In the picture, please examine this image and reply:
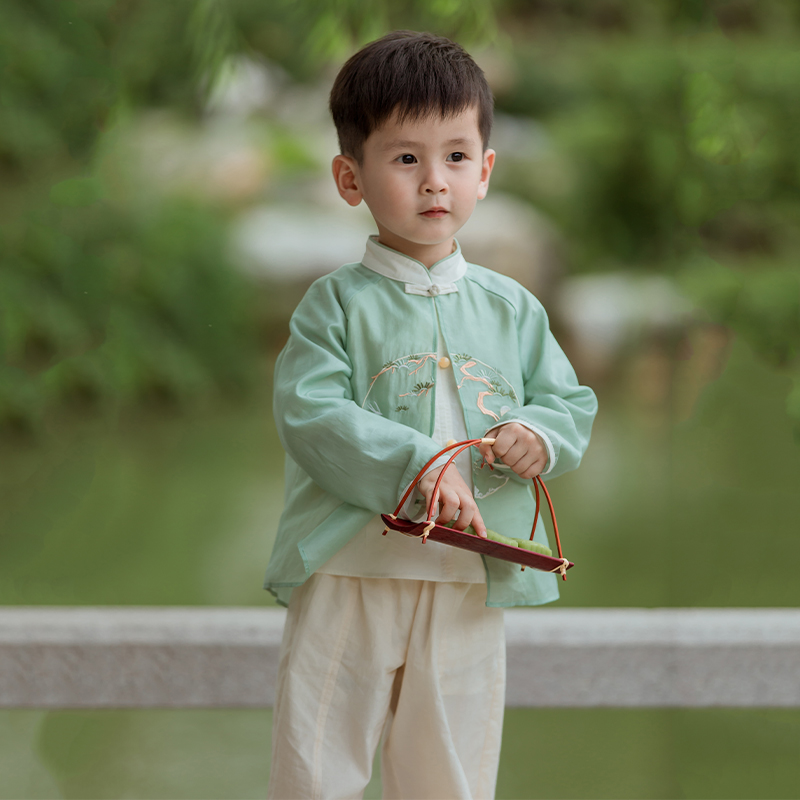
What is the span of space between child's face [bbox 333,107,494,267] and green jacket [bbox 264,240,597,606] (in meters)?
0.06

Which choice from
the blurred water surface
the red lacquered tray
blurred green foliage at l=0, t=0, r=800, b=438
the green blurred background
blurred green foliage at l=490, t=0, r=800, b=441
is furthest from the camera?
blurred green foliage at l=0, t=0, r=800, b=438

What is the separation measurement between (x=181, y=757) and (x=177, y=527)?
5.98 feet

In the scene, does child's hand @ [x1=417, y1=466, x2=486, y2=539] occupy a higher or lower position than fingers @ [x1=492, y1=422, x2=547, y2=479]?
lower

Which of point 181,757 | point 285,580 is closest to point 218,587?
point 181,757

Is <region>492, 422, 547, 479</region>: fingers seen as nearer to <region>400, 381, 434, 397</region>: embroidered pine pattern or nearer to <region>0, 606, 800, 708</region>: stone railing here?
<region>400, 381, 434, 397</region>: embroidered pine pattern

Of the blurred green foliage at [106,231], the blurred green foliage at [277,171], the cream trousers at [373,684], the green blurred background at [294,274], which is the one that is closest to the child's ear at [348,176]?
the cream trousers at [373,684]

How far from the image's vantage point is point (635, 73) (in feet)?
11.2

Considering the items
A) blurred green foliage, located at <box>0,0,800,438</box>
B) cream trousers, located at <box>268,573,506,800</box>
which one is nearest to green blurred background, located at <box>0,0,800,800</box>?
blurred green foliage, located at <box>0,0,800,438</box>

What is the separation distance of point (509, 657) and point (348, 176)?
76 centimetres

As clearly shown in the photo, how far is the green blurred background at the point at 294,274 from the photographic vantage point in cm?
265

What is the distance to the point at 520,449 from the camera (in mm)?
784

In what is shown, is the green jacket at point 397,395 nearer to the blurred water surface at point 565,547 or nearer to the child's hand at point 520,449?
the child's hand at point 520,449

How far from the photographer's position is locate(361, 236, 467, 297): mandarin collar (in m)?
0.85

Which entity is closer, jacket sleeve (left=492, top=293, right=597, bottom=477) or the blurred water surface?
jacket sleeve (left=492, top=293, right=597, bottom=477)
